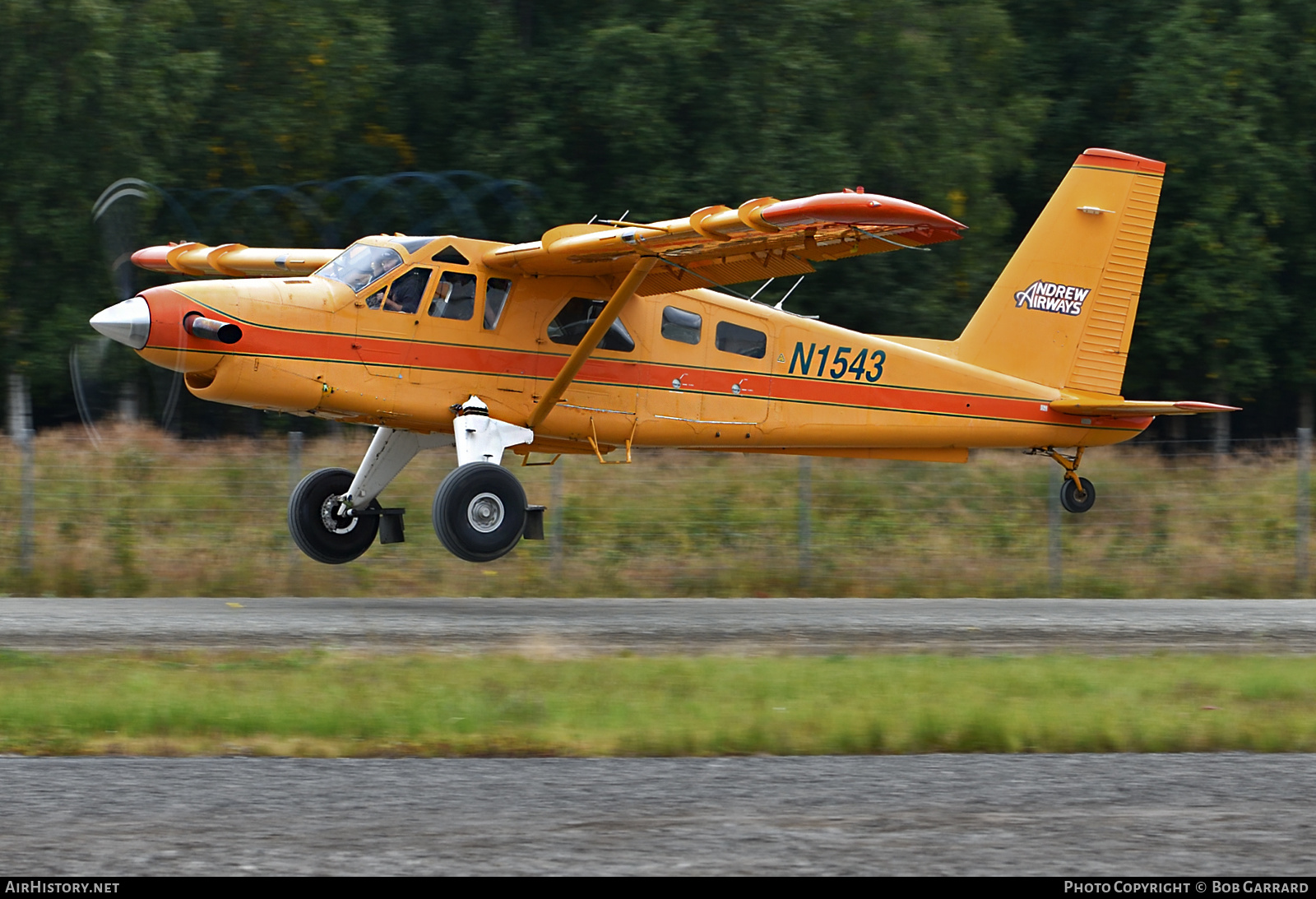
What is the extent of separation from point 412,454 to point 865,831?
11.1m

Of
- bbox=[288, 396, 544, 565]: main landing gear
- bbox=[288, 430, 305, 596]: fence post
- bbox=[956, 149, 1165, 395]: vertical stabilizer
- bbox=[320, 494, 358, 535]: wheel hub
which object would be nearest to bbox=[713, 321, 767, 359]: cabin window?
bbox=[288, 396, 544, 565]: main landing gear

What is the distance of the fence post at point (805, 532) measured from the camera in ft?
61.1

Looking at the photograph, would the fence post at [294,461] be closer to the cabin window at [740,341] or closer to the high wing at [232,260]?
the high wing at [232,260]

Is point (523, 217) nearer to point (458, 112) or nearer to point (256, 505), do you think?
point (458, 112)

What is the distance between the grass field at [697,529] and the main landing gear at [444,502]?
3.38ft

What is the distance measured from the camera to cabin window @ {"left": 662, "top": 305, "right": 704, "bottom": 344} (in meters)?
16.7

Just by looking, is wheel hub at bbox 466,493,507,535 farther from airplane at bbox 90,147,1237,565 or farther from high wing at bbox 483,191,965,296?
high wing at bbox 483,191,965,296

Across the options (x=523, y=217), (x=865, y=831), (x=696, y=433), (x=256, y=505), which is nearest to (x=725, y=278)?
(x=696, y=433)

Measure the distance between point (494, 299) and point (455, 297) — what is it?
0.44m

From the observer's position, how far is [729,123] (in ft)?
95.2

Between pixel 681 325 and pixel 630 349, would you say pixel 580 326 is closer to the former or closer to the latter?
pixel 630 349

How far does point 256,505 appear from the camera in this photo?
715 inches

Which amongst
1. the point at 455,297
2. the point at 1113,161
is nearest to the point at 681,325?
A: the point at 455,297

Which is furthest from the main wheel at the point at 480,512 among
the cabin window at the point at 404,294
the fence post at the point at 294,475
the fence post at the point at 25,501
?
the fence post at the point at 25,501
